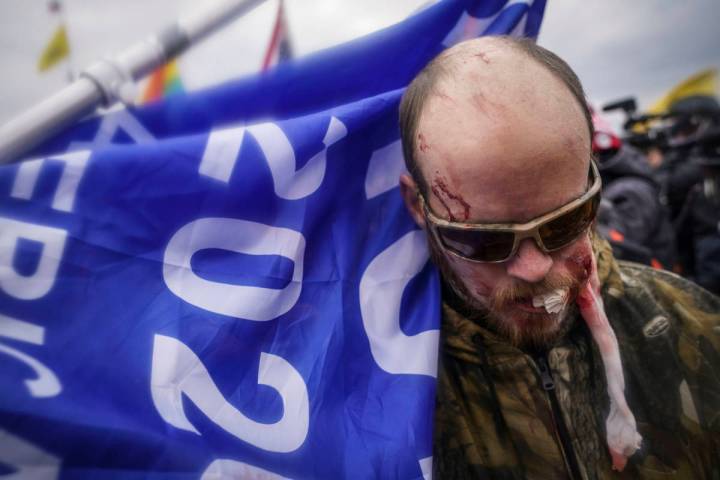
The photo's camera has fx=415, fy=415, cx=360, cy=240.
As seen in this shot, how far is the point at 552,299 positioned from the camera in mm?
1146

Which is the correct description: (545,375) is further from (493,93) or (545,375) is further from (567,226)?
(493,93)

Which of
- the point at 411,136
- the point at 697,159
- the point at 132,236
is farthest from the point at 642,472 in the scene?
the point at 697,159

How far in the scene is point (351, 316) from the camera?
134 cm

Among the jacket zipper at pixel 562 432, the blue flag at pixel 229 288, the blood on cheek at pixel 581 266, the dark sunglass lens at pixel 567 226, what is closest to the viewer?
the blue flag at pixel 229 288

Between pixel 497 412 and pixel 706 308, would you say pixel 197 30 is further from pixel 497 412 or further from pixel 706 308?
pixel 706 308

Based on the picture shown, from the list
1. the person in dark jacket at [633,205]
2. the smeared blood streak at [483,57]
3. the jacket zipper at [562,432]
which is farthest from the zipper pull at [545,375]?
the person in dark jacket at [633,205]

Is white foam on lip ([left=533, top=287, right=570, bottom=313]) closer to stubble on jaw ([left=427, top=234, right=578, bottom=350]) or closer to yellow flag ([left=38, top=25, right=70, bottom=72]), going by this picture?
stubble on jaw ([left=427, top=234, right=578, bottom=350])

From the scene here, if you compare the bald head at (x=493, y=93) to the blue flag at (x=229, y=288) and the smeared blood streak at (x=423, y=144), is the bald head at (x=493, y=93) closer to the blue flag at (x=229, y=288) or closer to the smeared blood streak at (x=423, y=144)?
the smeared blood streak at (x=423, y=144)

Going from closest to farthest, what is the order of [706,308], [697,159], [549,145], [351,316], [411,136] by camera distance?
[549,145] < [411,136] < [351,316] < [706,308] < [697,159]

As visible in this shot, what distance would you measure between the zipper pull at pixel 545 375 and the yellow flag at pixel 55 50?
276 centimetres

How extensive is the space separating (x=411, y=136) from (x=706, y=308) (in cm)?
124

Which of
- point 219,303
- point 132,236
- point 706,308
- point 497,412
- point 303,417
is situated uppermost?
point 132,236

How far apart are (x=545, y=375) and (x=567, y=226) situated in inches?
19.8

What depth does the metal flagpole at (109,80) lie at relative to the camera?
3.38 feet
